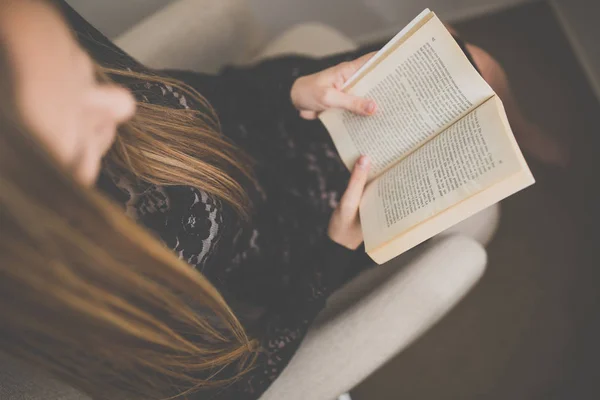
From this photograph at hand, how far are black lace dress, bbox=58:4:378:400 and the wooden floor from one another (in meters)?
0.45

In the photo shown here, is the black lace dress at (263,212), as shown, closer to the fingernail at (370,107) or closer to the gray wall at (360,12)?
the fingernail at (370,107)

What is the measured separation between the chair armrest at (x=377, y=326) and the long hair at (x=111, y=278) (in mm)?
88

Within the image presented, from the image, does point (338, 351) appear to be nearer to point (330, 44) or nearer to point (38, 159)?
point (38, 159)

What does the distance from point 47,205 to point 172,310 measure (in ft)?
0.67

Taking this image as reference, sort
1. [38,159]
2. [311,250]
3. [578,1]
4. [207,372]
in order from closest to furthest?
1. [38,159]
2. [207,372]
3. [311,250]
4. [578,1]

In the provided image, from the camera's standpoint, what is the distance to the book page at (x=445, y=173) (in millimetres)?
496

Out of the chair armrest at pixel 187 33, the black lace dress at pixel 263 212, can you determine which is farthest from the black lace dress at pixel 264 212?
the chair armrest at pixel 187 33

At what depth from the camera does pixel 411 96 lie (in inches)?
23.9

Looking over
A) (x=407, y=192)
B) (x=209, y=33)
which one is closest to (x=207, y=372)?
(x=407, y=192)

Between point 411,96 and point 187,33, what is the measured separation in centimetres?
47

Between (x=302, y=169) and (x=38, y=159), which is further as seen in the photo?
(x=302, y=169)

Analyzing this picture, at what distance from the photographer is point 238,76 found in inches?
32.8

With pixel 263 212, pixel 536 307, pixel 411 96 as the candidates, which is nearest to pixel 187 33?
pixel 263 212

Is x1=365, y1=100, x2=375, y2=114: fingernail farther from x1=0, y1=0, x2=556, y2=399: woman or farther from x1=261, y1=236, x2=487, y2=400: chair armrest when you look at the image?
x1=261, y1=236, x2=487, y2=400: chair armrest
